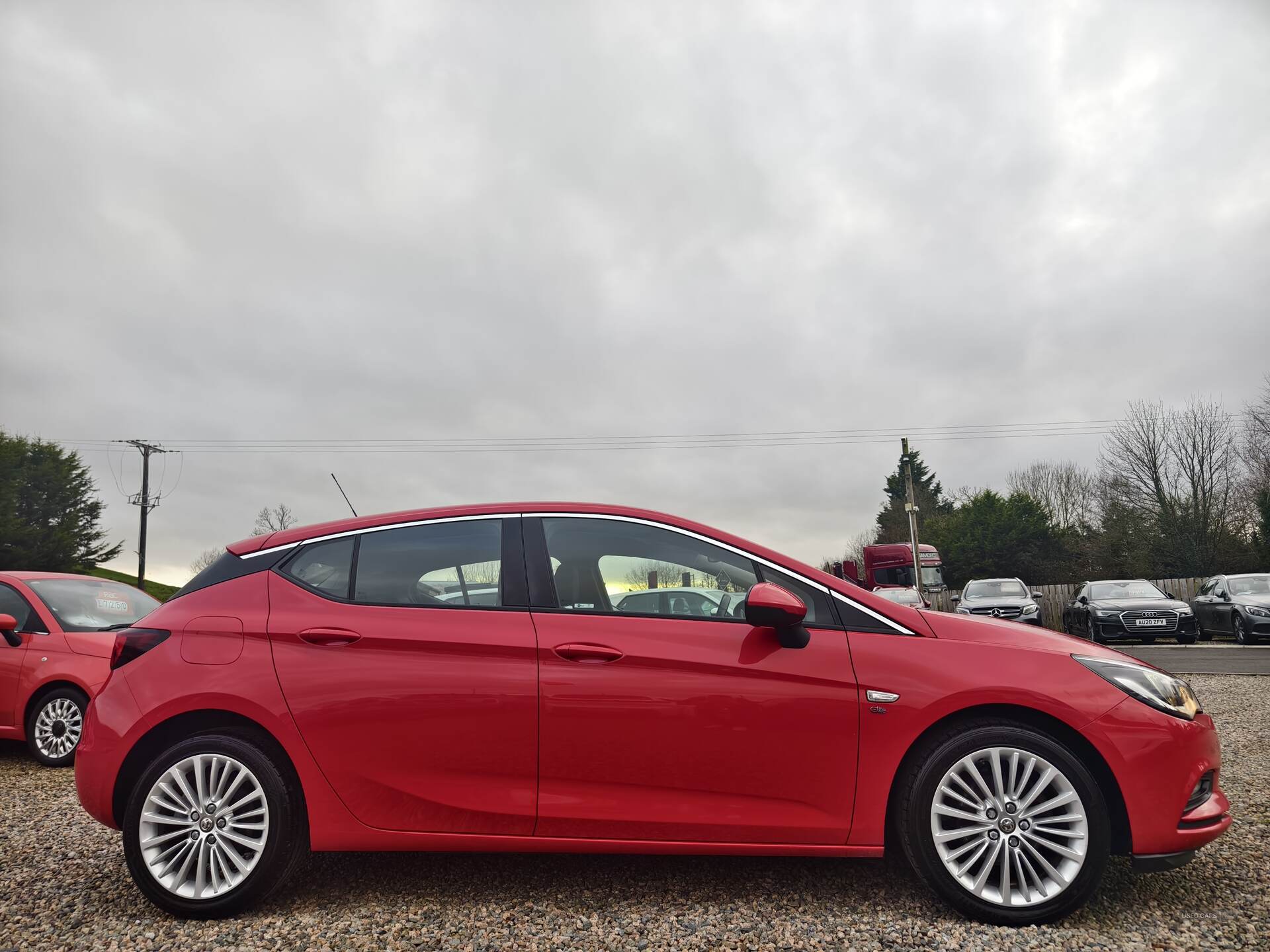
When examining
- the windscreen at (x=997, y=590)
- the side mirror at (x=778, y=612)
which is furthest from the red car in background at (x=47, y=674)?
the windscreen at (x=997, y=590)

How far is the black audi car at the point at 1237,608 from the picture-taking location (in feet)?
52.5

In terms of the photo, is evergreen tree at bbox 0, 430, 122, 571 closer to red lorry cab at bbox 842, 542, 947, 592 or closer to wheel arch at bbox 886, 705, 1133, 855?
red lorry cab at bbox 842, 542, 947, 592

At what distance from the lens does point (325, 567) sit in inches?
135

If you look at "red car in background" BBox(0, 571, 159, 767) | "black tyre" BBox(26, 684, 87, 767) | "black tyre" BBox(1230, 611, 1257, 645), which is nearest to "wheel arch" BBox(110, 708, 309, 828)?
"red car in background" BBox(0, 571, 159, 767)

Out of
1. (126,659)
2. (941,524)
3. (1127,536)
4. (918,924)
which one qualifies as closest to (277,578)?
(126,659)

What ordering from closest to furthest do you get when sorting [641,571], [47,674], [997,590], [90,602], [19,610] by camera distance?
1. [641,571]
2. [47,674]
3. [19,610]
4. [90,602]
5. [997,590]

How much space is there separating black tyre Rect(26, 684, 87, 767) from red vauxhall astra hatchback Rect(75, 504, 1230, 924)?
12.4ft

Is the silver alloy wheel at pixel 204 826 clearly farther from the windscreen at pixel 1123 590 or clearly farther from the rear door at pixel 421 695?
the windscreen at pixel 1123 590

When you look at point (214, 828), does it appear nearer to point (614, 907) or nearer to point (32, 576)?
point (614, 907)

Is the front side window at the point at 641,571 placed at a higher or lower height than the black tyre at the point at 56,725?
higher

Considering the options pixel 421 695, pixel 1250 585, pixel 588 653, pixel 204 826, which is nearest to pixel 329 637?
pixel 421 695

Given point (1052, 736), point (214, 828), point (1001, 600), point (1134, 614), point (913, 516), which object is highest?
point (913, 516)

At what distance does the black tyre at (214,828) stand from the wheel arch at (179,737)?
0.04 m

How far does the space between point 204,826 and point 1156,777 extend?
3638 millimetres
